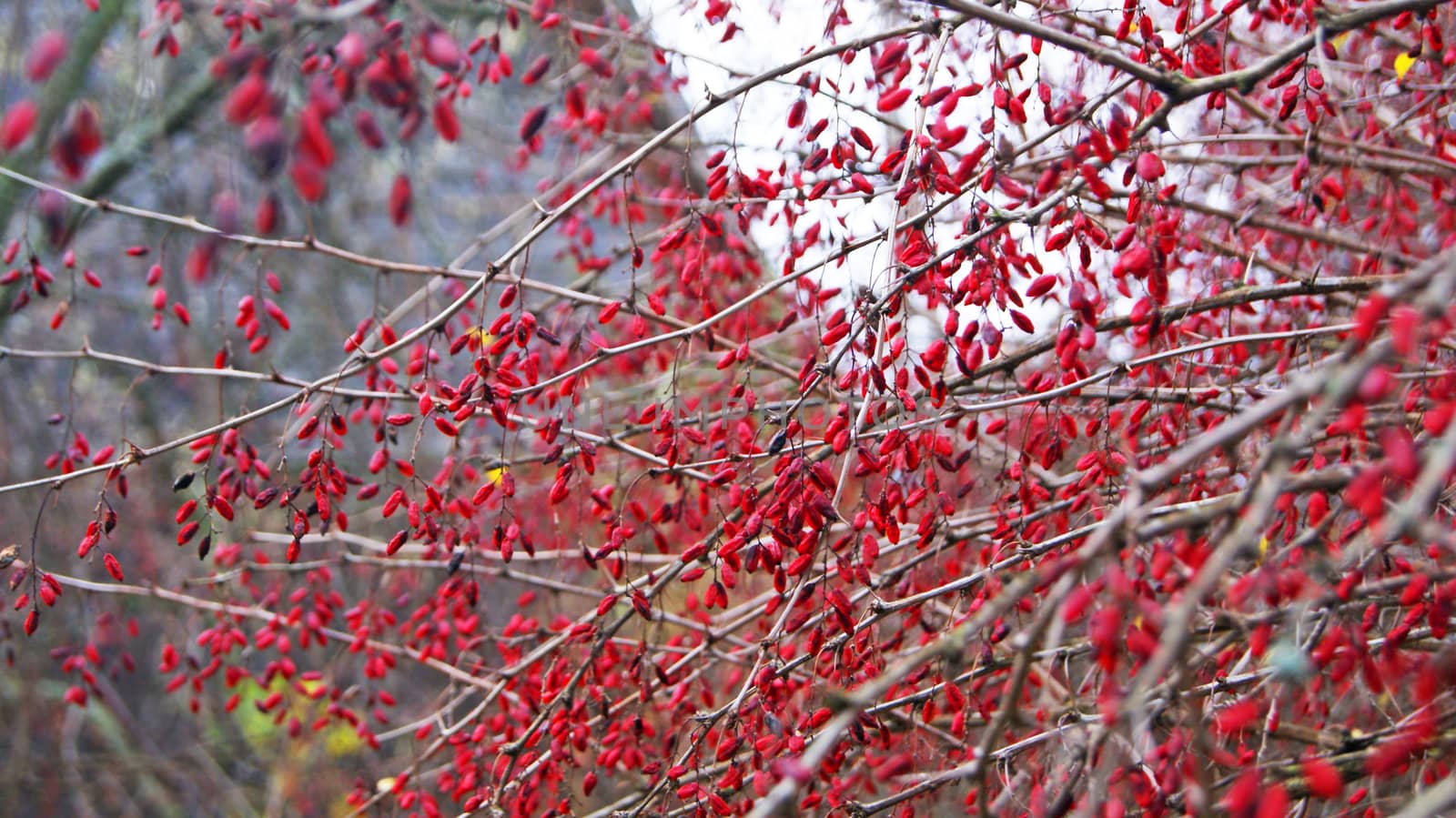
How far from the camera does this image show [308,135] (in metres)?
1.09

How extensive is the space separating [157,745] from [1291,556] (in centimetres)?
764

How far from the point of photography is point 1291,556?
8.17ft

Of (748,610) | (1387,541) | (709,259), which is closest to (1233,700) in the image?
(1387,541)

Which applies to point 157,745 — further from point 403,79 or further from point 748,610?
point 403,79

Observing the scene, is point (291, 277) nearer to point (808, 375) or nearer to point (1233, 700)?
point (808, 375)

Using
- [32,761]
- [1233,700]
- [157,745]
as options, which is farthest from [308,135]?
[157,745]

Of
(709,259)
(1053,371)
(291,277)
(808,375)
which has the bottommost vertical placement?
(1053,371)

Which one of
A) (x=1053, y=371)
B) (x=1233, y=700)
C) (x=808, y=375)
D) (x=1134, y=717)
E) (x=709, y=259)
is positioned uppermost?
(x=709, y=259)

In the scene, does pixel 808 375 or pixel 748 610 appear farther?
pixel 748 610

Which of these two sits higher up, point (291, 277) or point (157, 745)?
point (291, 277)

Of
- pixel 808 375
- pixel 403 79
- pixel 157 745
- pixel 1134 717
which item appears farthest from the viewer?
pixel 157 745

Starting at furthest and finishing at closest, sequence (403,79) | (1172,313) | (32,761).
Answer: (32,761)
(1172,313)
(403,79)

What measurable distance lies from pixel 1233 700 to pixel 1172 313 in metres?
0.93

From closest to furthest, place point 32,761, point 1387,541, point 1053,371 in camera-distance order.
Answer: point 1387,541
point 1053,371
point 32,761
